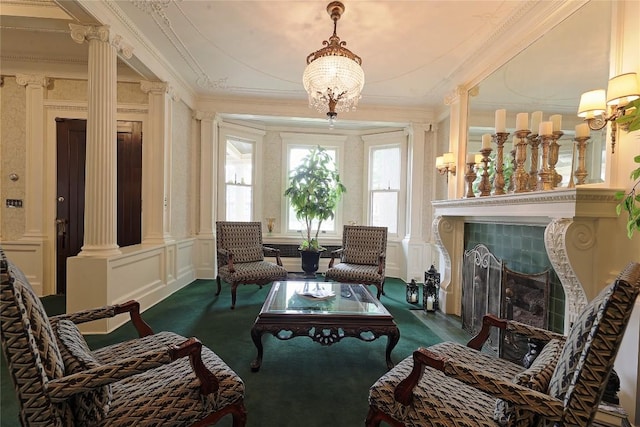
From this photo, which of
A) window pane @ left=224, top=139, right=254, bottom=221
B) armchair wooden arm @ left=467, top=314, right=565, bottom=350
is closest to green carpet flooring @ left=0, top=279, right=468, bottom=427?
armchair wooden arm @ left=467, top=314, right=565, bottom=350

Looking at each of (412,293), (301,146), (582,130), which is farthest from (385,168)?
(582,130)

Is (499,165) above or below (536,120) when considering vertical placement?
below

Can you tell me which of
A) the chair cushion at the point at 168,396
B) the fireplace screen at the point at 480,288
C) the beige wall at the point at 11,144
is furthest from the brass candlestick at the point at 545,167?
the beige wall at the point at 11,144

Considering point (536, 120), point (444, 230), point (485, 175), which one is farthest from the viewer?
point (444, 230)

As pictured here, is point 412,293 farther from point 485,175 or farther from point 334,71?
point 334,71

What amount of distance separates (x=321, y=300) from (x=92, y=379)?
1.69m

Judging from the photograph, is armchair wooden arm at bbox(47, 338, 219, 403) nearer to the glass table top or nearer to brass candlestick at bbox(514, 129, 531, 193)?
the glass table top

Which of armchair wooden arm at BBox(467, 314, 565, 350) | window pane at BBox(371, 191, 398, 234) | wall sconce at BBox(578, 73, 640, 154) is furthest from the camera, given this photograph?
window pane at BBox(371, 191, 398, 234)

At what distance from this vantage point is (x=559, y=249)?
1.77 metres

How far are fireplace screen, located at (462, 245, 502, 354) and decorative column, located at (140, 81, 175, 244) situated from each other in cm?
362

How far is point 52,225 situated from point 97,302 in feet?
6.16

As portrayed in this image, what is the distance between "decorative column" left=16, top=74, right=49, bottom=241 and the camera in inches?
140

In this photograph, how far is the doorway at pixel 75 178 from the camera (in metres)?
3.68

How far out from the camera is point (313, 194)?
4828 mm
